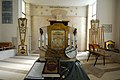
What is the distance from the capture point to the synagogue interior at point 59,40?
5.25 m

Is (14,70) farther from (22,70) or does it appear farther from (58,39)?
(58,39)

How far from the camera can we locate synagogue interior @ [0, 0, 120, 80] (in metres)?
Answer: 5.25

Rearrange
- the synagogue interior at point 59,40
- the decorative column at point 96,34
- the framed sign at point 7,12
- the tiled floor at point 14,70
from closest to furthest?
the synagogue interior at point 59,40
the tiled floor at point 14,70
the decorative column at point 96,34
the framed sign at point 7,12

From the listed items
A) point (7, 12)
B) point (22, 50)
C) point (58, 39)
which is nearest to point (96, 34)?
point (22, 50)

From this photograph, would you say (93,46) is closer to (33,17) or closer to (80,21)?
(80,21)

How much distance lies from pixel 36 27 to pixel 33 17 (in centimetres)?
91

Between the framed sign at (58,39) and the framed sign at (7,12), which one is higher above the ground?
the framed sign at (7,12)

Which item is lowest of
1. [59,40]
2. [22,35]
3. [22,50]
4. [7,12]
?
[22,50]

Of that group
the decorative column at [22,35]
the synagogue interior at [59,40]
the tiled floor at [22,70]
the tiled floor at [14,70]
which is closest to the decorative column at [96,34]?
the synagogue interior at [59,40]

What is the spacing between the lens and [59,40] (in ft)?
24.7

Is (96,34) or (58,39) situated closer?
(58,39)

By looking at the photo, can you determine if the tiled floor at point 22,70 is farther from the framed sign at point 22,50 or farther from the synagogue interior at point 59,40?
the framed sign at point 22,50

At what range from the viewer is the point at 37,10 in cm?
1608

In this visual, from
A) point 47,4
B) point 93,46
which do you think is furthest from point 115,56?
point 47,4
